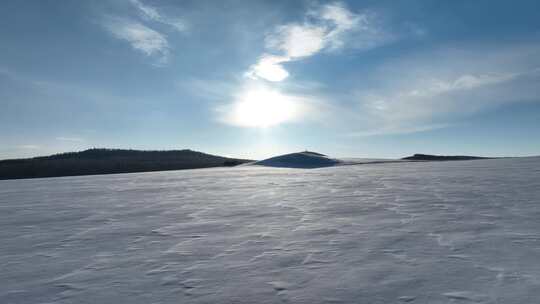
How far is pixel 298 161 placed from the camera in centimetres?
2783

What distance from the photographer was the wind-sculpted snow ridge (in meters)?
26.8

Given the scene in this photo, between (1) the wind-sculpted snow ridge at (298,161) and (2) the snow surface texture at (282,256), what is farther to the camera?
(1) the wind-sculpted snow ridge at (298,161)

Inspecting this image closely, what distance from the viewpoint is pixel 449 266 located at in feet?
7.52

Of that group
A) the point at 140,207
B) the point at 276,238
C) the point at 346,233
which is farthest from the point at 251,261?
the point at 140,207

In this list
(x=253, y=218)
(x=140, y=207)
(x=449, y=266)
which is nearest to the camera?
(x=449, y=266)

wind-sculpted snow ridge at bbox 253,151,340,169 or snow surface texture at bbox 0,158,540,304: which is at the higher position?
wind-sculpted snow ridge at bbox 253,151,340,169

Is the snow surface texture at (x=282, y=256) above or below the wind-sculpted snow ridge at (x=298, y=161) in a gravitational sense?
below

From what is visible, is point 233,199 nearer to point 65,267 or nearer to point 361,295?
point 65,267

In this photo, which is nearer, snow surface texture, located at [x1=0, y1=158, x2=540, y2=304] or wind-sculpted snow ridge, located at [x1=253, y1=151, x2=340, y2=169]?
snow surface texture, located at [x1=0, y1=158, x2=540, y2=304]

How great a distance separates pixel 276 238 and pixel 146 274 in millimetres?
1310

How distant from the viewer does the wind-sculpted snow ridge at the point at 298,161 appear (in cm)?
2682

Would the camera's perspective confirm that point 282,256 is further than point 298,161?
No

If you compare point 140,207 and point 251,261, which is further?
point 140,207

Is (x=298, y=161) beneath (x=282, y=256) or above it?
above
